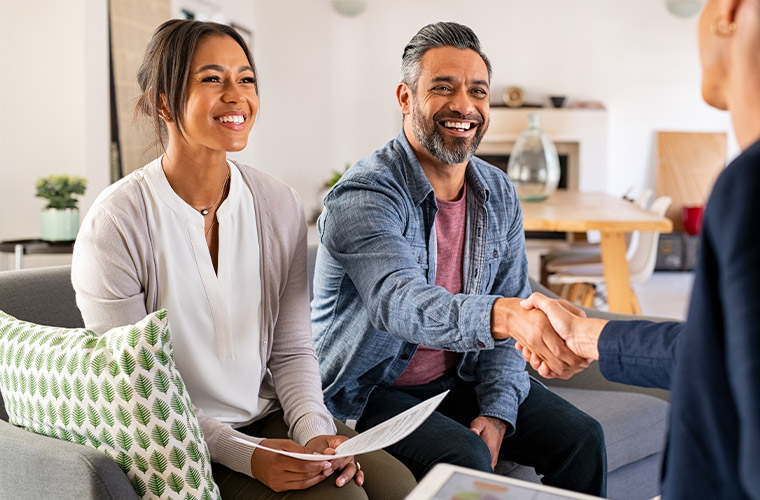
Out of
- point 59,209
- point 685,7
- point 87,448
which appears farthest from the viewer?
point 685,7

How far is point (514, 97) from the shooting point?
27.3 ft

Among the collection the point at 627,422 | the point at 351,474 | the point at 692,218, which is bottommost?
the point at 692,218

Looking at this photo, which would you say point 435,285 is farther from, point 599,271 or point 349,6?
point 349,6

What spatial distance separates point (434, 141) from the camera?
6.28ft

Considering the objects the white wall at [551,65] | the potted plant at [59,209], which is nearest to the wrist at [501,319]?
the potted plant at [59,209]

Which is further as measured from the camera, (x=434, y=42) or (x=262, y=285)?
(x=434, y=42)

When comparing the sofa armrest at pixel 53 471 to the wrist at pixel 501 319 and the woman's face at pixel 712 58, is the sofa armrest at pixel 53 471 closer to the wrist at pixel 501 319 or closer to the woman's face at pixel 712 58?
the wrist at pixel 501 319

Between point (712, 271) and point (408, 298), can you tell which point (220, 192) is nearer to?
point (408, 298)

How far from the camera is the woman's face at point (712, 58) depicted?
74cm

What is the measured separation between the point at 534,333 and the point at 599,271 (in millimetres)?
3343

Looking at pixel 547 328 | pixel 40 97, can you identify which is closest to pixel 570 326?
pixel 547 328

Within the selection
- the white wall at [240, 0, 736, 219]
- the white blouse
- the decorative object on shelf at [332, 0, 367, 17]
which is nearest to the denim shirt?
the white blouse

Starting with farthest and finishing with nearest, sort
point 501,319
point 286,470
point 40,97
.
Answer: point 40,97
point 501,319
point 286,470

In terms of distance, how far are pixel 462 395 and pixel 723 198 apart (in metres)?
1.37
